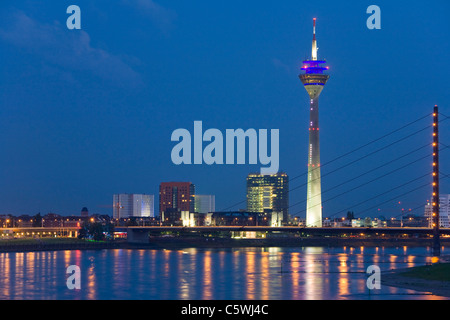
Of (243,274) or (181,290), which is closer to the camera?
(181,290)

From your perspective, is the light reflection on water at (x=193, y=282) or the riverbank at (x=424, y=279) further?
the riverbank at (x=424, y=279)

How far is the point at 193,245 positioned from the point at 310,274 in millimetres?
108406

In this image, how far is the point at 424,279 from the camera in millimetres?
69188

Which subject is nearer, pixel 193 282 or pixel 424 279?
pixel 424 279

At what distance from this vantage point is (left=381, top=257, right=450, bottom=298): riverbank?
61.3 metres

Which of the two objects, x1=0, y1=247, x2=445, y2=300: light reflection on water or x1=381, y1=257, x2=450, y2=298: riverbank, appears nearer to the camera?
x1=0, y1=247, x2=445, y2=300: light reflection on water

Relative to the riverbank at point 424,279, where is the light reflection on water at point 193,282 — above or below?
below

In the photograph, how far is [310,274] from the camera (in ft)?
265

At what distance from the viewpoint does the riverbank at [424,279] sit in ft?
201

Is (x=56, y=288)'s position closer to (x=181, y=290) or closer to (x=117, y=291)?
(x=117, y=291)

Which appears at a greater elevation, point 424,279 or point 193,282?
point 424,279

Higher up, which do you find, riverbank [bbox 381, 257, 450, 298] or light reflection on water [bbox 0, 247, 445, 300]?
riverbank [bbox 381, 257, 450, 298]
